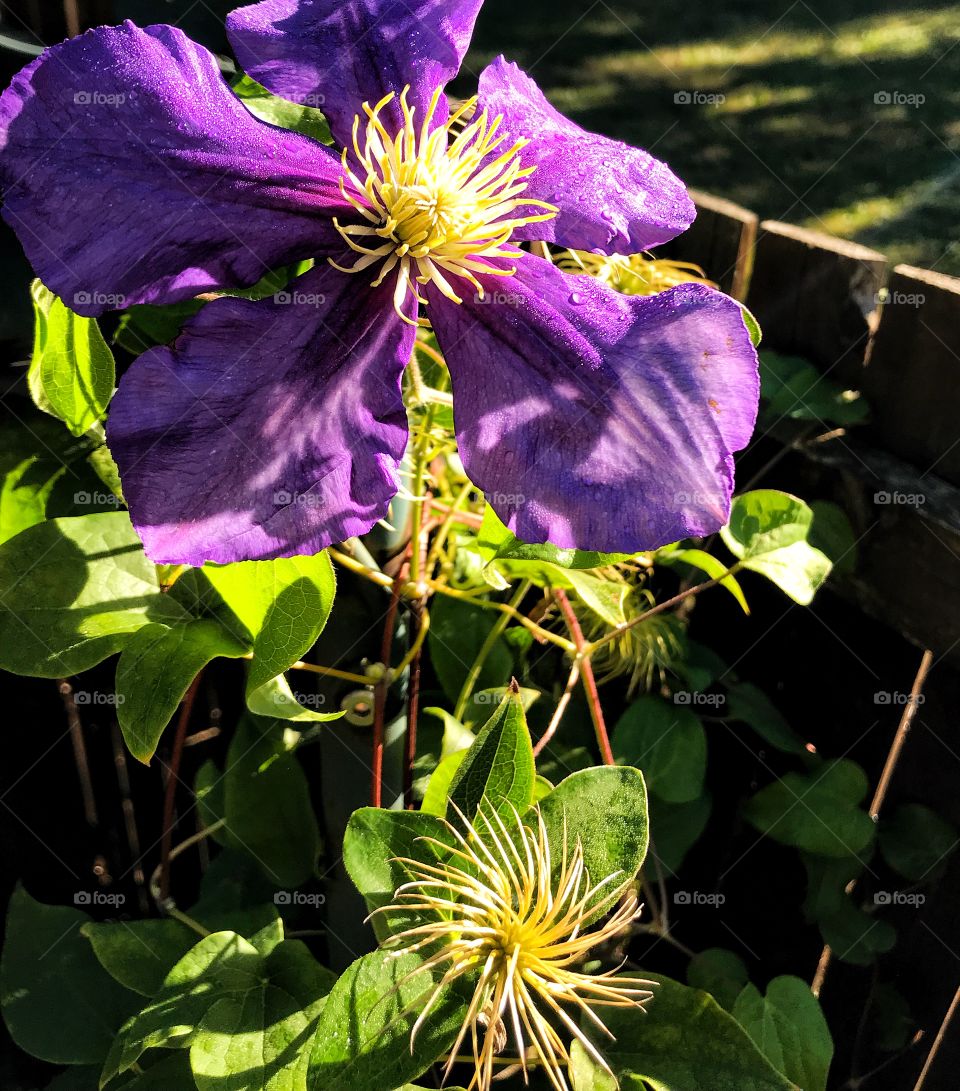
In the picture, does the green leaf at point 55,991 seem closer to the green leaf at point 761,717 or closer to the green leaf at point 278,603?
the green leaf at point 278,603

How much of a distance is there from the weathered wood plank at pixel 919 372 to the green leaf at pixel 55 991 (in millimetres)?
920

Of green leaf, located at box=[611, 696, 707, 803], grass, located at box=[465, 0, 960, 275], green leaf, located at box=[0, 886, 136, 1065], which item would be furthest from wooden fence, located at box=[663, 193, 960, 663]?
grass, located at box=[465, 0, 960, 275]

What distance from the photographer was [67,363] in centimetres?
75

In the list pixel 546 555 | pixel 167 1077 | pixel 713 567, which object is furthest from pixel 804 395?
pixel 167 1077

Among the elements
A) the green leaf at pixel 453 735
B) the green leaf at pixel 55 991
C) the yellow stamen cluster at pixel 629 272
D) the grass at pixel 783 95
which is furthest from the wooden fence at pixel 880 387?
the grass at pixel 783 95

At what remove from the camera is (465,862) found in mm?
696

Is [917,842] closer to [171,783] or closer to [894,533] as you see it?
[894,533]

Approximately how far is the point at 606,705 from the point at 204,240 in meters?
0.77

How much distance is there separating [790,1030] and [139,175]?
80 centimetres

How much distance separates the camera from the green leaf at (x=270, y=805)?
95 cm

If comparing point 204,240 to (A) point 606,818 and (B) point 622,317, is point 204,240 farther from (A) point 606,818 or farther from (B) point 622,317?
(A) point 606,818

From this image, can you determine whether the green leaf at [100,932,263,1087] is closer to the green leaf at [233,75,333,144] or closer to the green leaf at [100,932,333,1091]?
the green leaf at [100,932,333,1091]

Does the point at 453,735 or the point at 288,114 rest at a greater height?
the point at 288,114

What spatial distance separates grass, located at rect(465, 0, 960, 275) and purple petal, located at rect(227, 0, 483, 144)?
7.50 feet
